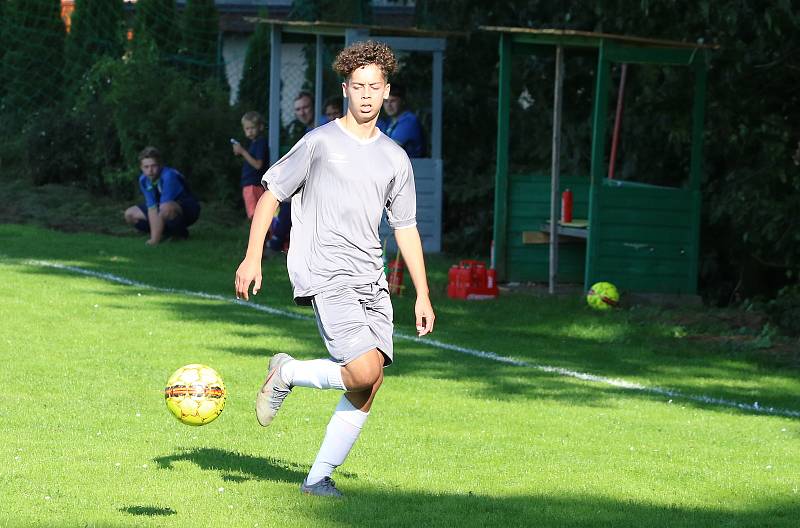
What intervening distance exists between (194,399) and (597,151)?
9.79m

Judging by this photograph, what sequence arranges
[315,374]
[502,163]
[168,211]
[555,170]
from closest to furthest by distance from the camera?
[315,374]
[555,170]
[502,163]
[168,211]

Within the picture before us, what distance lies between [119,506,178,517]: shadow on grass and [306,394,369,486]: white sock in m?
0.74

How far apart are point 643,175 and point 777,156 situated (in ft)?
14.8

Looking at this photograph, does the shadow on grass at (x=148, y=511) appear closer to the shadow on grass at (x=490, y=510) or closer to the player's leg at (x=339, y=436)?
the shadow on grass at (x=490, y=510)

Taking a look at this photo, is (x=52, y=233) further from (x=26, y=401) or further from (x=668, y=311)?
(x=26, y=401)

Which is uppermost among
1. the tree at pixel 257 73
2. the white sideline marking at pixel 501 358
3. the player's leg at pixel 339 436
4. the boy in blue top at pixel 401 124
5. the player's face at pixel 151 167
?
the tree at pixel 257 73

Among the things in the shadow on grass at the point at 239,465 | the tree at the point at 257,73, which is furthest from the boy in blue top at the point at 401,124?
the tree at the point at 257,73

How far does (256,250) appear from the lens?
622 cm

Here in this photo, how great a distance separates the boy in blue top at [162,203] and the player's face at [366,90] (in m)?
12.7

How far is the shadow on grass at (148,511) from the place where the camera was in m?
6.16

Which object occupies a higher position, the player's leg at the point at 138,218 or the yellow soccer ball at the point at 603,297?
the player's leg at the point at 138,218

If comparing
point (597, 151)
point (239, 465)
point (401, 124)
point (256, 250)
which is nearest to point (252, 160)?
point (401, 124)

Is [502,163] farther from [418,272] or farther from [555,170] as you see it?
[418,272]

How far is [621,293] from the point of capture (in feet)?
51.1
